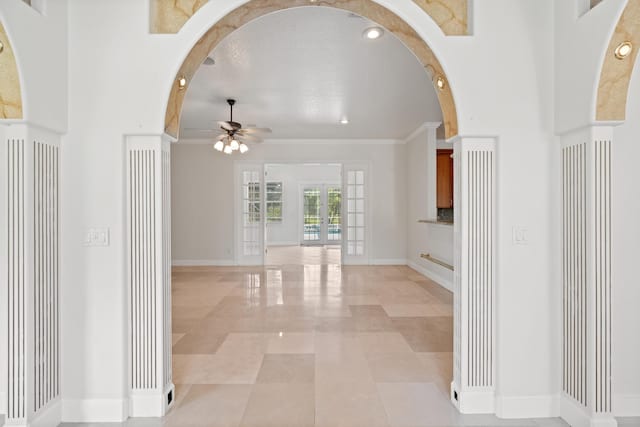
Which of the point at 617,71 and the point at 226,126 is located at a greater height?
the point at 226,126

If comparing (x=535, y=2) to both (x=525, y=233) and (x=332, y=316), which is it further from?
(x=332, y=316)

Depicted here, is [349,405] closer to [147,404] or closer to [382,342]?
[382,342]

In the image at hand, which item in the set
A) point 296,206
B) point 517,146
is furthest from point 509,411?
point 296,206

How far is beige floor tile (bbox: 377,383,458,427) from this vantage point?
2.13m

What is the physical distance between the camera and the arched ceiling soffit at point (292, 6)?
2.23 m

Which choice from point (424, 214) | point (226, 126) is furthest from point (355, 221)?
point (226, 126)

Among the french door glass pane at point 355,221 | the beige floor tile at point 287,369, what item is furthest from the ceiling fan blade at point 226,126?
the french door glass pane at point 355,221

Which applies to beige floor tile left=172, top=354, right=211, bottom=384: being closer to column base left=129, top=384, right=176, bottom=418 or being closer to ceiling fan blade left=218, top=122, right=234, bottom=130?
column base left=129, top=384, right=176, bottom=418

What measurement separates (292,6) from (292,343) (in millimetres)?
2767

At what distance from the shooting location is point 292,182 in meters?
12.8

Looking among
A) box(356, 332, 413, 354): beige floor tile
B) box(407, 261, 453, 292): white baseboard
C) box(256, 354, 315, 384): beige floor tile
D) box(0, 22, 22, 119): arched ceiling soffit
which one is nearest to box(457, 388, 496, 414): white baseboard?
box(356, 332, 413, 354): beige floor tile

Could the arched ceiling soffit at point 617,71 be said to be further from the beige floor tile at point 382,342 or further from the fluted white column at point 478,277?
the beige floor tile at point 382,342

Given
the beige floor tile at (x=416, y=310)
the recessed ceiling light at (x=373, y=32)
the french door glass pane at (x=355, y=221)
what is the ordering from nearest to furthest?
the recessed ceiling light at (x=373, y=32) < the beige floor tile at (x=416, y=310) < the french door glass pane at (x=355, y=221)

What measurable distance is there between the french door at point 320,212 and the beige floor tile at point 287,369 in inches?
380
